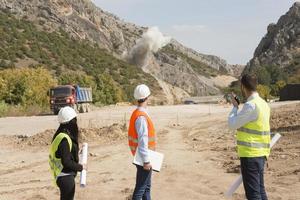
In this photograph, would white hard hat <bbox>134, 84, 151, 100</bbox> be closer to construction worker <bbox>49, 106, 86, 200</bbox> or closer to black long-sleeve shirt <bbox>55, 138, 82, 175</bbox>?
construction worker <bbox>49, 106, 86, 200</bbox>

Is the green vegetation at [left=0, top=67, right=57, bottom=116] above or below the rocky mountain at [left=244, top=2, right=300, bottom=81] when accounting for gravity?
below

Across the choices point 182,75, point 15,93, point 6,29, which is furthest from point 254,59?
point 15,93

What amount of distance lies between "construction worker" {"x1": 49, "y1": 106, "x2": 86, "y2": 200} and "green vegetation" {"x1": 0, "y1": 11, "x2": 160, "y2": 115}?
52.3 meters

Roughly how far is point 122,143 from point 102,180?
741 centimetres

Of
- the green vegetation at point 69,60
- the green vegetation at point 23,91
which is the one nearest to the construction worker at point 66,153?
the green vegetation at point 23,91

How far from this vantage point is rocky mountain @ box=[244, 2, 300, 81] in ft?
373

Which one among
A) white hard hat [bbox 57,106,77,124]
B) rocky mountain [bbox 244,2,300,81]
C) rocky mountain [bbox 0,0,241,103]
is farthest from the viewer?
rocky mountain [bbox 244,2,300,81]

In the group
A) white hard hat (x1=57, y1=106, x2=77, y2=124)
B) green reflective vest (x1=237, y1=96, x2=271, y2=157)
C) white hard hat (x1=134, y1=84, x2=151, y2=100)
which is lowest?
green reflective vest (x1=237, y1=96, x2=271, y2=157)

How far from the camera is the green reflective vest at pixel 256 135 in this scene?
17.8ft

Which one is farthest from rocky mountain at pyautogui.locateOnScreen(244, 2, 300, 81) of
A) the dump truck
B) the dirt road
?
the dirt road

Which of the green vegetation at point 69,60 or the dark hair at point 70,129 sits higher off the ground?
the green vegetation at point 69,60

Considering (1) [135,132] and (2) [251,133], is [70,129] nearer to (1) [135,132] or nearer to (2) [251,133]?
(1) [135,132]

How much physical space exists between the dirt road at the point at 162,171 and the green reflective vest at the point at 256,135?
301 centimetres

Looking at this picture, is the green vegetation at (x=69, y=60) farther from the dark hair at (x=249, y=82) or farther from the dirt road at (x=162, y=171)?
the dark hair at (x=249, y=82)
